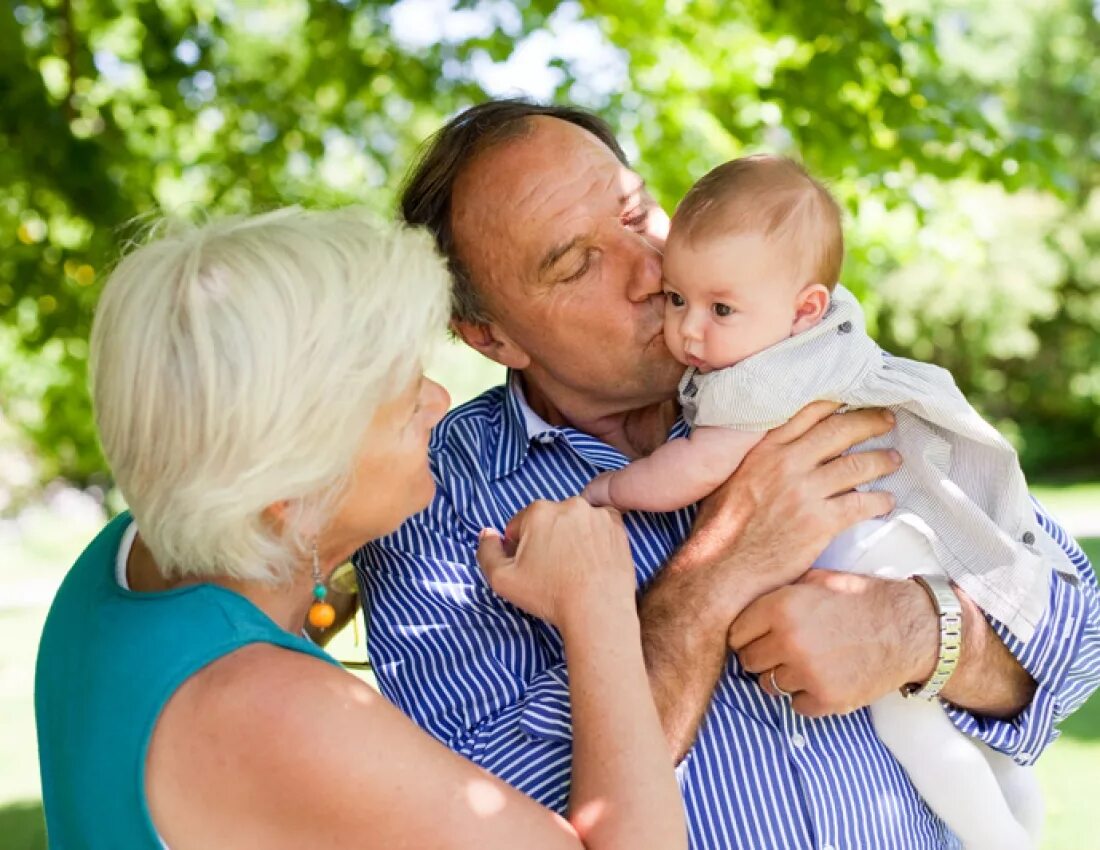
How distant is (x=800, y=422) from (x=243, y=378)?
1.20 meters

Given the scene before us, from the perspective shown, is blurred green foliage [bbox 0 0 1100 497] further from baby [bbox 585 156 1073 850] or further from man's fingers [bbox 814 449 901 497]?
man's fingers [bbox 814 449 901 497]

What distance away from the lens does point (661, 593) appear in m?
2.51

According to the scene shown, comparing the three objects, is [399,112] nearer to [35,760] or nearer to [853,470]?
[35,760]

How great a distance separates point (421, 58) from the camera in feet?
23.5

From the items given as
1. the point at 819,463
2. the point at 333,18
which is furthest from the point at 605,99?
the point at 819,463

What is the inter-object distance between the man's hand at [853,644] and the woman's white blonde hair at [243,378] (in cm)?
87

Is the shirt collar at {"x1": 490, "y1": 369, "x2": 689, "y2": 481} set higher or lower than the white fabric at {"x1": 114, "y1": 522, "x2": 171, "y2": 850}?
lower

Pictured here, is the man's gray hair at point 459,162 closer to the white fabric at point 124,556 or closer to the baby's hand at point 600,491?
the baby's hand at point 600,491

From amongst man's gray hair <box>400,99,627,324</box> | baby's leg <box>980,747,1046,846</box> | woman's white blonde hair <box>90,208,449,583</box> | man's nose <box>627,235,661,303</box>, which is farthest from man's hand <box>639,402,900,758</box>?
man's gray hair <box>400,99,627,324</box>

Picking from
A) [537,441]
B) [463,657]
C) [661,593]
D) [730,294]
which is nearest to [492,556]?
[463,657]

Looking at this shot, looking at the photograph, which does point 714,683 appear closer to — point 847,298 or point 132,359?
point 847,298

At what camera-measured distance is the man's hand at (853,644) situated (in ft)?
7.79

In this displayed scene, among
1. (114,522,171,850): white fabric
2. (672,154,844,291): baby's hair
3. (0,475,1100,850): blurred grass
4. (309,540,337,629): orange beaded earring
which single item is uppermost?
(672,154,844,291): baby's hair

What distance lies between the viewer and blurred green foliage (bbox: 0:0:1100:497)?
5.27m
